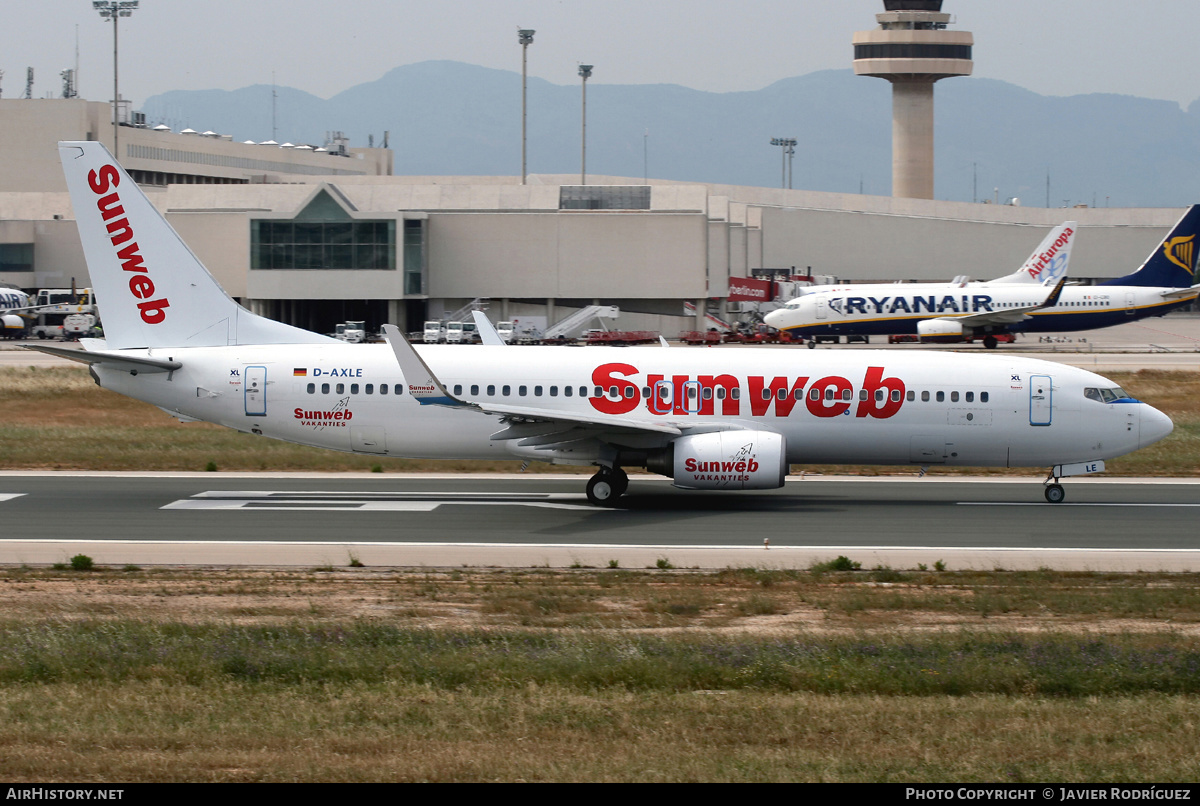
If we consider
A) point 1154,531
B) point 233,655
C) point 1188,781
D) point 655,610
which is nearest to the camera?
point 1188,781

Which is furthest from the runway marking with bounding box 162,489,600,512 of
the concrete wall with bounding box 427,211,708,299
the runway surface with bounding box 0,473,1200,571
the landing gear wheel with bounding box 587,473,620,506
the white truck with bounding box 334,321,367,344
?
the concrete wall with bounding box 427,211,708,299

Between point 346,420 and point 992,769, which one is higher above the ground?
point 346,420

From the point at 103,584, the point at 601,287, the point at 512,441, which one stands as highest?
the point at 601,287

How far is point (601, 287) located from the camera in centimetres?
9894

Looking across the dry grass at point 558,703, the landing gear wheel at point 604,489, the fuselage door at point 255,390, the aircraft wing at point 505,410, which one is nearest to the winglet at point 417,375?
the aircraft wing at point 505,410

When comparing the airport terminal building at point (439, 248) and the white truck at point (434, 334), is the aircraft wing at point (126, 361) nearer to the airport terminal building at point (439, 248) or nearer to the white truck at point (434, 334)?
the white truck at point (434, 334)

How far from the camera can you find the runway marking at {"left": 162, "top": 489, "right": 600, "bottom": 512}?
2759cm

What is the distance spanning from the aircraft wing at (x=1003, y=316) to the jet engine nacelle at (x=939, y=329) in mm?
625

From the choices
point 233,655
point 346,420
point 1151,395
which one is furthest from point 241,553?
point 1151,395

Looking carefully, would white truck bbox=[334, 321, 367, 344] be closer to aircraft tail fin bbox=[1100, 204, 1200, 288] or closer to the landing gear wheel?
aircraft tail fin bbox=[1100, 204, 1200, 288]

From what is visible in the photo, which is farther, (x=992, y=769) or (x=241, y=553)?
(x=241, y=553)

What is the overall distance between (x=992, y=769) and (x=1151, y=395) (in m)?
45.3

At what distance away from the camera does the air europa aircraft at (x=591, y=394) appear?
2819 cm
